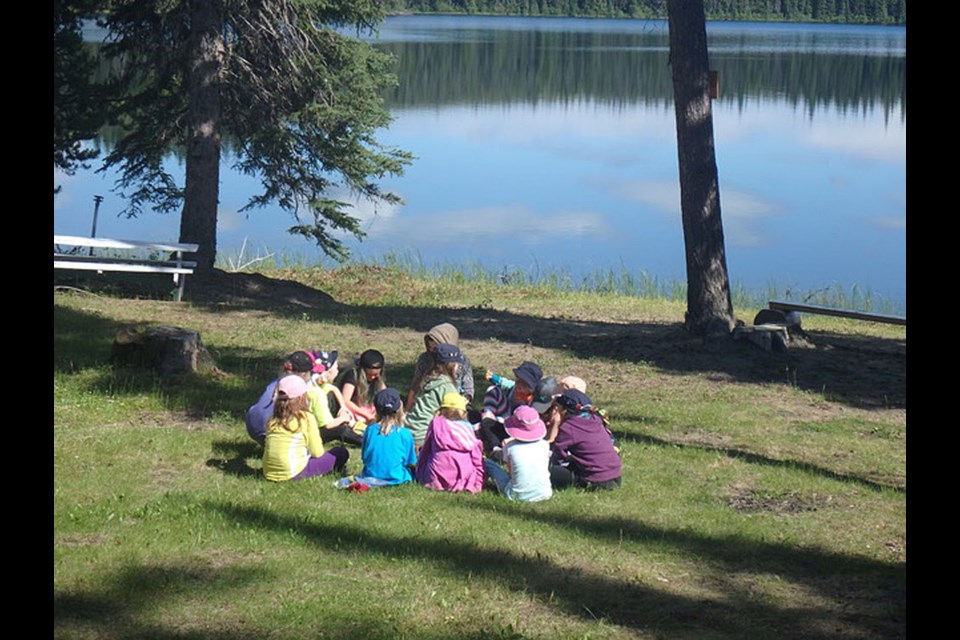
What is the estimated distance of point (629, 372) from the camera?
1342 cm

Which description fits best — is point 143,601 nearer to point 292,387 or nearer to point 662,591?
point 292,387

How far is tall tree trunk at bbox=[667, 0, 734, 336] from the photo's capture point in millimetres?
14422

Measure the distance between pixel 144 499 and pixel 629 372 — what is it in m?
6.60

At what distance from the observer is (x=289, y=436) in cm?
866

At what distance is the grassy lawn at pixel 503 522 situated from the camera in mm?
6414

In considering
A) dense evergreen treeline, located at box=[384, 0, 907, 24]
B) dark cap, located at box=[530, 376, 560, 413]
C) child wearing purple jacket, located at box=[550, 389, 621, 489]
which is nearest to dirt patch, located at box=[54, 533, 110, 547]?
child wearing purple jacket, located at box=[550, 389, 621, 489]

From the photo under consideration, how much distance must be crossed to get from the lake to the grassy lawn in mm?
9249

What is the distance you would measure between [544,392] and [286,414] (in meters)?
2.39

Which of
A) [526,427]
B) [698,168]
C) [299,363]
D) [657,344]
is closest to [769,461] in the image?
[526,427]

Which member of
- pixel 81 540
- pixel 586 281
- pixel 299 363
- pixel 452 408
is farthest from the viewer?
pixel 586 281

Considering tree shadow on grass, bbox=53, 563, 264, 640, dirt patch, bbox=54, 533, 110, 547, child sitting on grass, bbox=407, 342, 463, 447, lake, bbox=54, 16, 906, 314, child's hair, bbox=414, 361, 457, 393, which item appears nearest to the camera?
tree shadow on grass, bbox=53, 563, 264, 640

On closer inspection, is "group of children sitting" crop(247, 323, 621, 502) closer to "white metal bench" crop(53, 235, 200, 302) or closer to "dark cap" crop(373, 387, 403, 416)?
"dark cap" crop(373, 387, 403, 416)
